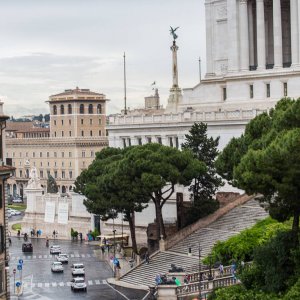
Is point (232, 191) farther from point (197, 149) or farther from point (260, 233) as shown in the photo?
Answer: point (260, 233)

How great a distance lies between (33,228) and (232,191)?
34.6 m

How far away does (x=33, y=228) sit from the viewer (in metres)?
124

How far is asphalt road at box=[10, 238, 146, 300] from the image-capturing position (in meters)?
73.6

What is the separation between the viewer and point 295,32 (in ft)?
336

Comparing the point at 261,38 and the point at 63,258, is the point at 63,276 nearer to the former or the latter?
the point at 63,258

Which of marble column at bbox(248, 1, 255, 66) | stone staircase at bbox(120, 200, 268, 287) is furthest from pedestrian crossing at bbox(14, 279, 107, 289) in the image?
marble column at bbox(248, 1, 255, 66)

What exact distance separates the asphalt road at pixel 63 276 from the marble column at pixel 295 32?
2782 cm

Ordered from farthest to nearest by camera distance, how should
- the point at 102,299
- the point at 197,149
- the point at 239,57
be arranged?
the point at 239,57 < the point at 197,149 < the point at 102,299

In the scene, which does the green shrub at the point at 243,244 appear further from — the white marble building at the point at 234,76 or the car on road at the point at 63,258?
the white marble building at the point at 234,76

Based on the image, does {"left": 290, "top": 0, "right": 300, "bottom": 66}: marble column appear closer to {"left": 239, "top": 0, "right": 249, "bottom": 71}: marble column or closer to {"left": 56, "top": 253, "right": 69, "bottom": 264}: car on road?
{"left": 239, "top": 0, "right": 249, "bottom": 71}: marble column

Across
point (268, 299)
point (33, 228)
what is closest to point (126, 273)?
point (268, 299)

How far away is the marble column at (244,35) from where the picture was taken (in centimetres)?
10738

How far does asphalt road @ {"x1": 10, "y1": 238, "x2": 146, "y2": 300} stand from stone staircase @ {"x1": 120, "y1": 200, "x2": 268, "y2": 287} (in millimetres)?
2487

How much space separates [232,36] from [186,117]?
10.4 meters
